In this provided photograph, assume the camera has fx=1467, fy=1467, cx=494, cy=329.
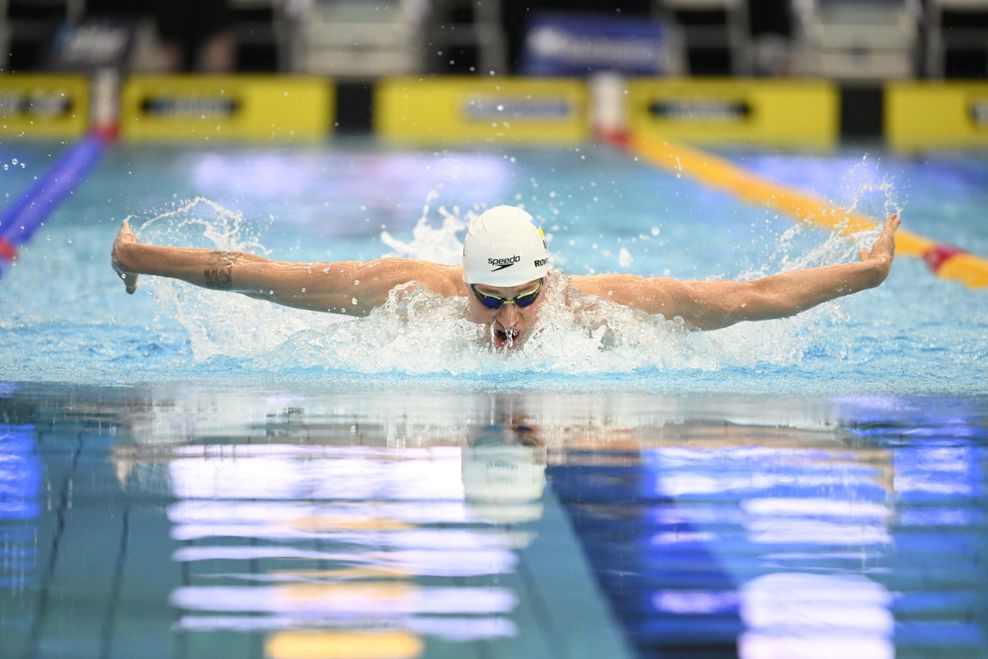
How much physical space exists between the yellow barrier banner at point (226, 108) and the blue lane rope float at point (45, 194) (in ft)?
1.17

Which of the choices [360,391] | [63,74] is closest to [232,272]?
[360,391]

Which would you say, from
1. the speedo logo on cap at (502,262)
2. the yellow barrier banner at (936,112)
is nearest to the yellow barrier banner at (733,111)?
the yellow barrier banner at (936,112)

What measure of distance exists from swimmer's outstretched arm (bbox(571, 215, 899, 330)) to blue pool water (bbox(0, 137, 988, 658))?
0.09 meters

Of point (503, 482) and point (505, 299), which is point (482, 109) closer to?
point (505, 299)

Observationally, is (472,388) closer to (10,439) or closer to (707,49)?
(10,439)

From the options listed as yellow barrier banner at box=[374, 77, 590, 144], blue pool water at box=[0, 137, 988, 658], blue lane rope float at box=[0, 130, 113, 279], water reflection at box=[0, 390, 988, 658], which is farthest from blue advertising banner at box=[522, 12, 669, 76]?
water reflection at box=[0, 390, 988, 658]

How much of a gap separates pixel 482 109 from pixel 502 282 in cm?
658

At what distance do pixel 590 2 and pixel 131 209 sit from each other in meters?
4.52

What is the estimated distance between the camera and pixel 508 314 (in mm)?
3932

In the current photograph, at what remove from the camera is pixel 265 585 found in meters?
2.25

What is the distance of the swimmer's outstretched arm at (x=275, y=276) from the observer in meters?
4.06

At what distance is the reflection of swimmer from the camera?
2.66 meters

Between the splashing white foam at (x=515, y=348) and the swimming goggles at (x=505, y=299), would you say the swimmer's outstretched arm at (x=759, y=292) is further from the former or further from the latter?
the swimming goggles at (x=505, y=299)

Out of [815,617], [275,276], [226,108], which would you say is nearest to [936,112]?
[226,108]
